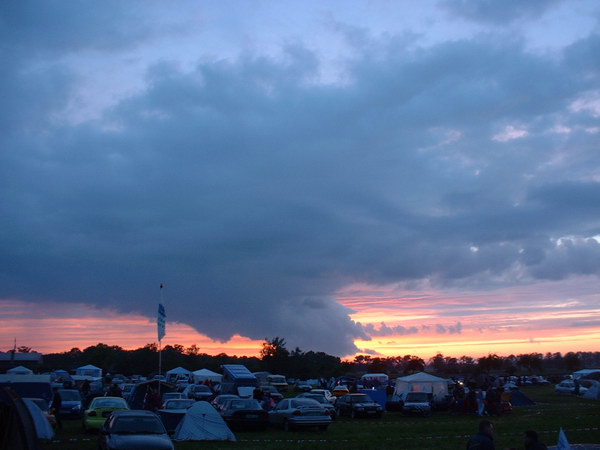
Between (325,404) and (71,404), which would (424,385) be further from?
(71,404)

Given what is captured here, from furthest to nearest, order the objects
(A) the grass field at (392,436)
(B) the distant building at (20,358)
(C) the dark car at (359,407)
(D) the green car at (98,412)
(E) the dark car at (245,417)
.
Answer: (B) the distant building at (20,358), (C) the dark car at (359,407), (E) the dark car at (245,417), (D) the green car at (98,412), (A) the grass field at (392,436)

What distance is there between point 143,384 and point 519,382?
50199 mm

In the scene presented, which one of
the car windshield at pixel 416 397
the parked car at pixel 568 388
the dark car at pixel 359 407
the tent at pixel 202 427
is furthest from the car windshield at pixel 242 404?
the parked car at pixel 568 388

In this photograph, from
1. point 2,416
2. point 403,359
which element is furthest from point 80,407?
point 403,359

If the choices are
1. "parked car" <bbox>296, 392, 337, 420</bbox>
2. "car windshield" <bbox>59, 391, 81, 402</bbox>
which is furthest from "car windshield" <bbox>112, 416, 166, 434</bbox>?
"car windshield" <bbox>59, 391, 81, 402</bbox>

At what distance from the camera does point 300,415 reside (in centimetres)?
2464

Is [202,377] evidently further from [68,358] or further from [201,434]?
[68,358]

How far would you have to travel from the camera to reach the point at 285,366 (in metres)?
92.1

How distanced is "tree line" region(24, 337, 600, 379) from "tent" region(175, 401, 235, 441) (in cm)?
6991

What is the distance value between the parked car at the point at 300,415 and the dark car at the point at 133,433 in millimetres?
9724

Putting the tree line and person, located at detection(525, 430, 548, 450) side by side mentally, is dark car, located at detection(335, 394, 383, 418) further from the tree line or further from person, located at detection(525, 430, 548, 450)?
the tree line

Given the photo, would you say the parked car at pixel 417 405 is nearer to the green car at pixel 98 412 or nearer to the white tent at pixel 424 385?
the white tent at pixel 424 385

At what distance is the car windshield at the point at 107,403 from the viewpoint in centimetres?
2388

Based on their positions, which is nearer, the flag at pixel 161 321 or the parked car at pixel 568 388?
the flag at pixel 161 321
